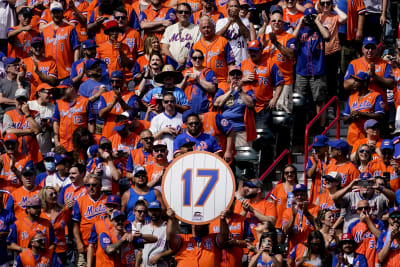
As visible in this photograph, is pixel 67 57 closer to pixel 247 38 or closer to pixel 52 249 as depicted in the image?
pixel 247 38

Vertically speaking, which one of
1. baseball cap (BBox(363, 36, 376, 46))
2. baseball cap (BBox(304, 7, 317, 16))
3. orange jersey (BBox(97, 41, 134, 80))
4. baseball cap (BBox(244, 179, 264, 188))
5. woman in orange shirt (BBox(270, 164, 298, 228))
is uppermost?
baseball cap (BBox(304, 7, 317, 16))

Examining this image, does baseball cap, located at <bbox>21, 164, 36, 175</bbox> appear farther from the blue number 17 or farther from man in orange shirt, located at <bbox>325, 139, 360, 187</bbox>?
the blue number 17

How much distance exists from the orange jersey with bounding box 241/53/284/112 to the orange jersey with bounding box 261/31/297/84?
0.47 feet

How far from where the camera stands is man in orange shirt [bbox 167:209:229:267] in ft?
49.0

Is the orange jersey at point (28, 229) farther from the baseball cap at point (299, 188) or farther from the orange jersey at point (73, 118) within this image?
the baseball cap at point (299, 188)

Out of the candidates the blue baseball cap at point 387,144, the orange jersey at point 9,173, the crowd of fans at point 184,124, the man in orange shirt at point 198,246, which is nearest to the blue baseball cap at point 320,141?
the crowd of fans at point 184,124

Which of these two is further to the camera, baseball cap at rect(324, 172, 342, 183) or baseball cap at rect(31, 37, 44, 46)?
baseball cap at rect(31, 37, 44, 46)

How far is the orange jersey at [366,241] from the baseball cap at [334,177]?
961 mm

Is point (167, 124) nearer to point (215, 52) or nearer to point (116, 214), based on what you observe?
point (215, 52)

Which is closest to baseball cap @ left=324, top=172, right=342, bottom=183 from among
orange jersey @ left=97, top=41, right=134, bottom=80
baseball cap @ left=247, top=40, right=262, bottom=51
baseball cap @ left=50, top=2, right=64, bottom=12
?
baseball cap @ left=247, top=40, right=262, bottom=51

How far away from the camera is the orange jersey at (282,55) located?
18672mm

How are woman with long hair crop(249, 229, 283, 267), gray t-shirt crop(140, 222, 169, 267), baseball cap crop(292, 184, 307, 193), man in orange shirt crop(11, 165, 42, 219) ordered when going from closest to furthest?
woman with long hair crop(249, 229, 283, 267) → gray t-shirt crop(140, 222, 169, 267) → baseball cap crop(292, 184, 307, 193) → man in orange shirt crop(11, 165, 42, 219)

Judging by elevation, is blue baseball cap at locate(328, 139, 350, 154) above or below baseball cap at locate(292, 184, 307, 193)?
above

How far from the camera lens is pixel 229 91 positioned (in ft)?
58.0
